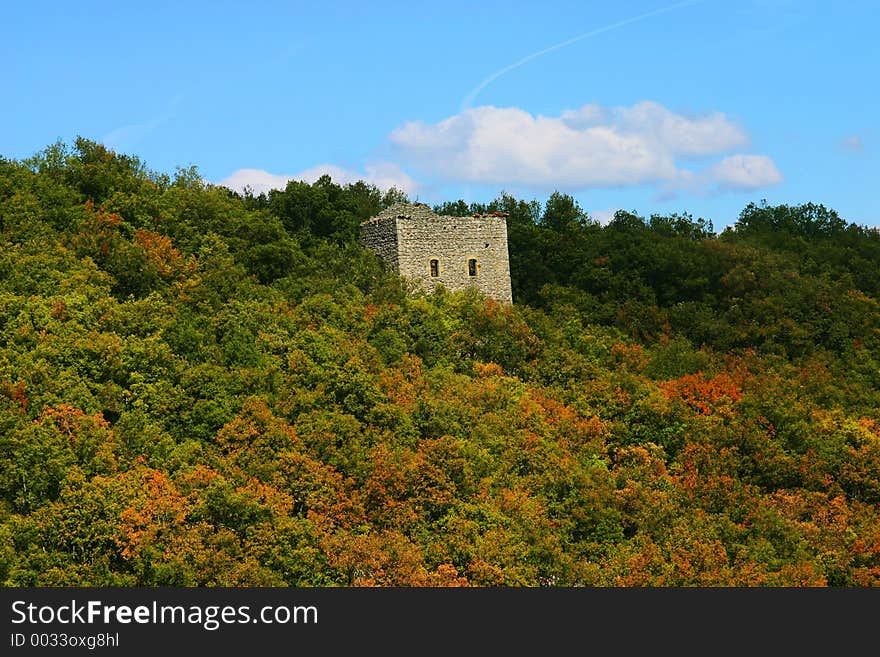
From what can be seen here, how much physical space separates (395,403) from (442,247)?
→ 1166cm

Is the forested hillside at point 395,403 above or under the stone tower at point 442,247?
under

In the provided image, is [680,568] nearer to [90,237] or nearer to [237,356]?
[237,356]

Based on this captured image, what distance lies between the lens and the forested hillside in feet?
105

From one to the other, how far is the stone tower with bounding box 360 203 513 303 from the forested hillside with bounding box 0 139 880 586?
1.10 metres

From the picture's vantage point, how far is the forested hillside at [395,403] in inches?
1264

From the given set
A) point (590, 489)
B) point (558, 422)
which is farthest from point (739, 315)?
point (590, 489)

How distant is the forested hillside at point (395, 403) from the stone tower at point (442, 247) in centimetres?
110

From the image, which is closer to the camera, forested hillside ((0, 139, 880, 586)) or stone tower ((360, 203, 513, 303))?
forested hillside ((0, 139, 880, 586))

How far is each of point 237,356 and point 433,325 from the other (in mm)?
8666

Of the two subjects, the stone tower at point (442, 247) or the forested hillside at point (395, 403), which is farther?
the stone tower at point (442, 247)

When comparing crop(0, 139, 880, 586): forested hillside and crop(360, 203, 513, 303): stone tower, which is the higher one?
crop(360, 203, 513, 303): stone tower

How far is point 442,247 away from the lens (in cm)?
4928

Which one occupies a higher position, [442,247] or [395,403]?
[442,247]

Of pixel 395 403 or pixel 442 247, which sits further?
pixel 442 247
